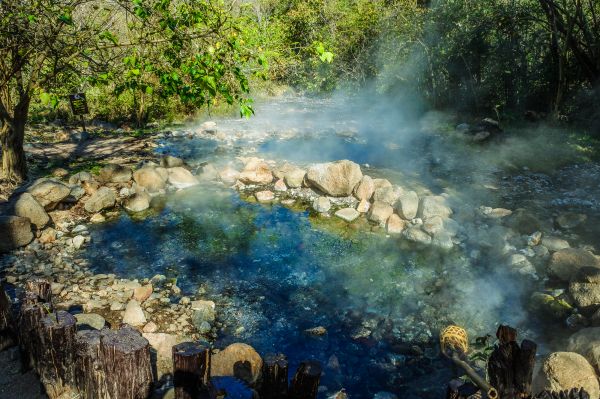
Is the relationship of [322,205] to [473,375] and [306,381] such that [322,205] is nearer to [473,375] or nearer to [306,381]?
[473,375]

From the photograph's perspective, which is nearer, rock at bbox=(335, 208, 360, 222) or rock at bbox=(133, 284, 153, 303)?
rock at bbox=(133, 284, 153, 303)

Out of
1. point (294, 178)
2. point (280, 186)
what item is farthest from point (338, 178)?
point (280, 186)

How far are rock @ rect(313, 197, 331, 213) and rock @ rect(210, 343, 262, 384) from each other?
4.40m

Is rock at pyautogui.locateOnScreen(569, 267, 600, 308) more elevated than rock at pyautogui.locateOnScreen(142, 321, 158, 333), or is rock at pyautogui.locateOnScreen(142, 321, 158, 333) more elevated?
rock at pyautogui.locateOnScreen(569, 267, 600, 308)

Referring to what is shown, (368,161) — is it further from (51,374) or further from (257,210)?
(51,374)

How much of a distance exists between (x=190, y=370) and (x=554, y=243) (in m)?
6.19

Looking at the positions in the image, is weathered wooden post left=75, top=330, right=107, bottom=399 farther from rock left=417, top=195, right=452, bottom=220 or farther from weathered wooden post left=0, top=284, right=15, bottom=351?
rock left=417, top=195, right=452, bottom=220

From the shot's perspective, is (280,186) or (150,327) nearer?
(150,327)

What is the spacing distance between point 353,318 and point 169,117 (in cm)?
1252

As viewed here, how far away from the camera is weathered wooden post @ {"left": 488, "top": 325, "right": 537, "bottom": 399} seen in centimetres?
258

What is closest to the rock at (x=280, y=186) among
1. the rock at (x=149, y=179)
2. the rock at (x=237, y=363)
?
the rock at (x=149, y=179)

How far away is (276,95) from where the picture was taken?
22.0m

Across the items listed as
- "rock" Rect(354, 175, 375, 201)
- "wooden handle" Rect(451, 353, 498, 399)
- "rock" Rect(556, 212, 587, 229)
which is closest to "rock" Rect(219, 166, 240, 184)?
"rock" Rect(354, 175, 375, 201)

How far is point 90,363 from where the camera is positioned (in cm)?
271
